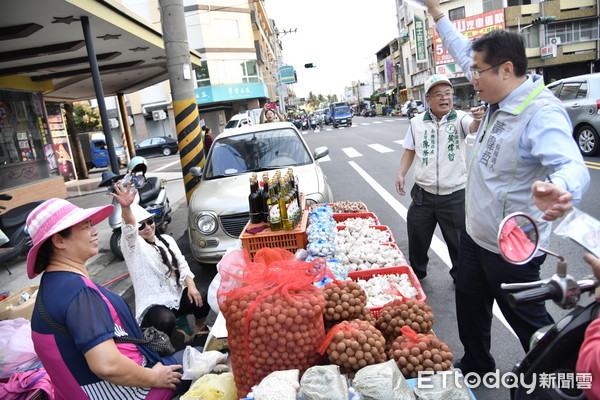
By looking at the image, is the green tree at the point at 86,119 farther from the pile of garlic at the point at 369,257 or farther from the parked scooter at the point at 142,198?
the pile of garlic at the point at 369,257

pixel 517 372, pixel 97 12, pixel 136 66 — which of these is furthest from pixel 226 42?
pixel 517 372

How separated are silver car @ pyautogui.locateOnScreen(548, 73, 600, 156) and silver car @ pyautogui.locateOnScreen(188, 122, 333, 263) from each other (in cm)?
802

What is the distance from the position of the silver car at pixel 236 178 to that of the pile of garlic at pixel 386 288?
203 cm

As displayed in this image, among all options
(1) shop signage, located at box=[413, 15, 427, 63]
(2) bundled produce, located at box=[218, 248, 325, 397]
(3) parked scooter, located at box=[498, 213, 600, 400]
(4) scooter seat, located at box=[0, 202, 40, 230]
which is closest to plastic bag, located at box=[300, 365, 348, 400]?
(2) bundled produce, located at box=[218, 248, 325, 397]

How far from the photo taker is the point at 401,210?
7.80 m

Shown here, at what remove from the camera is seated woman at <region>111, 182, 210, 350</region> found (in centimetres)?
313

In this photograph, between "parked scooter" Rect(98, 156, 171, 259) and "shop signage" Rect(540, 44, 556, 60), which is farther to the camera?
"shop signage" Rect(540, 44, 556, 60)

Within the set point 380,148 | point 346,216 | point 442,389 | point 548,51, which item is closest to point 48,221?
point 442,389

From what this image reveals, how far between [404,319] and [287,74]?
46.9 meters

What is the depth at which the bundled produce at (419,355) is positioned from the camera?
1832 mm

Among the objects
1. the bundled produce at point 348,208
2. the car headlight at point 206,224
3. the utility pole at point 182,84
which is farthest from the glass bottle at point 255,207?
the utility pole at point 182,84

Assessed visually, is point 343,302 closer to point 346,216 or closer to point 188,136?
point 346,216

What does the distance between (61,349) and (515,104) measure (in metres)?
2.63

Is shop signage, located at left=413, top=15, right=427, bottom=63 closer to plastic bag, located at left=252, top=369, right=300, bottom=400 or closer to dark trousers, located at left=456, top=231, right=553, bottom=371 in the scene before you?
dark trousers, located at left=456, top=231, right=553, bottom=371
